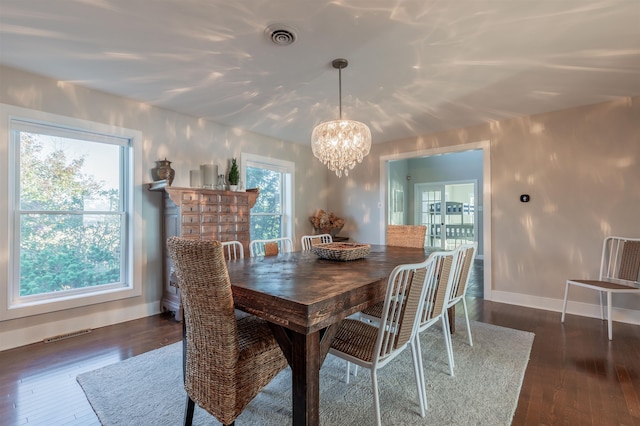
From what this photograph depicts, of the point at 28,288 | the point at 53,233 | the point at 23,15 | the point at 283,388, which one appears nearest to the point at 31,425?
the point at 283,388

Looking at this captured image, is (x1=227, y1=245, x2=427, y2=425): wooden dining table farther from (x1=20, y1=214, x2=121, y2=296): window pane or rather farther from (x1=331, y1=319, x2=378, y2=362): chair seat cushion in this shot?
(x1=20, y1=214, x2=121, y2=296): window pane

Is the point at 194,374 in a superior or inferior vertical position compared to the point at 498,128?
inferior

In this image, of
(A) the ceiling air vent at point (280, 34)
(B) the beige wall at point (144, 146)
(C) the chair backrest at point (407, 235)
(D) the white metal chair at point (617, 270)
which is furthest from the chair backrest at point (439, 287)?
(B) the beige wall at point (144, 146)

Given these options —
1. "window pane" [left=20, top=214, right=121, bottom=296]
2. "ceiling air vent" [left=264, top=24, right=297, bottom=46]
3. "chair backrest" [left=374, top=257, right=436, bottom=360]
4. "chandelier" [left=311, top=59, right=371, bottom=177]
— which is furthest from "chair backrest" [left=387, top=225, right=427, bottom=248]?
"window pane" [left=20, top=214, right=121, bottom=296]

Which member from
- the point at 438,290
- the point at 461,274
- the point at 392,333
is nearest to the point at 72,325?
the point at 392,333

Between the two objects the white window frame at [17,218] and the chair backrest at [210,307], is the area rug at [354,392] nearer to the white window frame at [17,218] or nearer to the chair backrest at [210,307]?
the chair backrest at [210,307]

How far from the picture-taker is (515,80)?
2.71 m

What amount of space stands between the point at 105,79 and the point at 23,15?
0.89 m

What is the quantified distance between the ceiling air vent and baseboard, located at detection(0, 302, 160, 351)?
3.04 metres

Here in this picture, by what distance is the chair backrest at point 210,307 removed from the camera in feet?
3.99

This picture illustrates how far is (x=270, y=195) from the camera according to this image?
477cm

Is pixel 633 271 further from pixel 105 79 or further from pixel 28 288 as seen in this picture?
pixel 28 288

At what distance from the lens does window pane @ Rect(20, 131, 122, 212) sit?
8.86 feet

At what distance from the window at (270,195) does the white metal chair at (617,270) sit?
3748 millimetres
